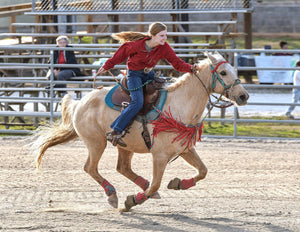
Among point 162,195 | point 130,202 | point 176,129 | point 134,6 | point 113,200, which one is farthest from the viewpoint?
point 134,6

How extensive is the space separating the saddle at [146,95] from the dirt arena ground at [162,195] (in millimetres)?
1135

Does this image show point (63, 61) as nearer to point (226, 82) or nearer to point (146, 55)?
point (146, 55)

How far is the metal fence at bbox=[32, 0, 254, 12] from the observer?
1671 centimetres

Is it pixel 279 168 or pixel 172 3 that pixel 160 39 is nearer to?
pixel 279 168

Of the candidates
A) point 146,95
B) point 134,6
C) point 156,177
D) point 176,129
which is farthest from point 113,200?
point 134,6

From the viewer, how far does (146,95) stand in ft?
21.3

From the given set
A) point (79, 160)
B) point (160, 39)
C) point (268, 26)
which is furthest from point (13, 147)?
point (268, 26)

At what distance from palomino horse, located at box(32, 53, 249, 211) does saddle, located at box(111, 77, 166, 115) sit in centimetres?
11

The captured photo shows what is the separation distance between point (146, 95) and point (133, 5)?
11439 millimetres

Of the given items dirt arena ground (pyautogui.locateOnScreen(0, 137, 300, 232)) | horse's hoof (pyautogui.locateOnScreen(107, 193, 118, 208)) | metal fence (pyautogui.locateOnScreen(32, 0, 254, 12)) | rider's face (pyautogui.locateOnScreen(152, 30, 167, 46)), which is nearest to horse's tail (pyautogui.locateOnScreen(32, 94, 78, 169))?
dirt arena ground (pyautogui.locateOnScreen(0, 137, 300, 232))

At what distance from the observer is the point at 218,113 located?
1529 centimetres

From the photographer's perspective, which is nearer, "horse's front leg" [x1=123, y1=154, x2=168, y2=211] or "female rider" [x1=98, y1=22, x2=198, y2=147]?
"horse's front leg" [x1=123, y1=154, x2=168, y2=211]

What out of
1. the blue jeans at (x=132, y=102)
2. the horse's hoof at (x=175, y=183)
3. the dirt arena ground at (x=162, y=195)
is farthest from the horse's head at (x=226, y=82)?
the dirt arena ground at (x=162, y=195)

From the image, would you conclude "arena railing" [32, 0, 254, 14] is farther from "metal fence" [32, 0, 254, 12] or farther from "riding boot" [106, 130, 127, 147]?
"riding boot" [106, 130, 127, 147]
